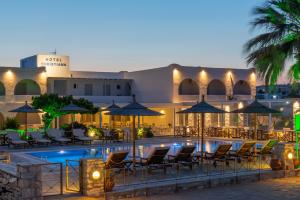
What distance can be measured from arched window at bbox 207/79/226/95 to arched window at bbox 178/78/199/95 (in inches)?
70.4

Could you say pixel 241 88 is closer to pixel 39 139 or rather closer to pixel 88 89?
pixel 88 89

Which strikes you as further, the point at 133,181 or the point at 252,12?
the point at 252,12

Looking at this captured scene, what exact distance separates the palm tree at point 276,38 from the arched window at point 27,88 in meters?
24.1

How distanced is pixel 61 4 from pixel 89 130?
25.9ft

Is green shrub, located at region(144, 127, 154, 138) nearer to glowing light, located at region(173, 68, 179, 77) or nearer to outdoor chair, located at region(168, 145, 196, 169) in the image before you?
glowing light, located at region(173, 68, 179, 77)

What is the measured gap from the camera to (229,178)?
12.2 meters

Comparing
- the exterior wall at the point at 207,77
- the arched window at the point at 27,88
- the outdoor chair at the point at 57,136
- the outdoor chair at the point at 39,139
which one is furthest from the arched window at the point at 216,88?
the outdoor chair at the point at 39,139

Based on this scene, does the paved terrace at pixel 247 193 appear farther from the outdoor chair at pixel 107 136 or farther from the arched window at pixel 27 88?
the arched window at pixel 27 88

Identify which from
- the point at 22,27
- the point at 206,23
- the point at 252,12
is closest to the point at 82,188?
the point at 252,12

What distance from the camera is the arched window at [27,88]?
3462 centimetres

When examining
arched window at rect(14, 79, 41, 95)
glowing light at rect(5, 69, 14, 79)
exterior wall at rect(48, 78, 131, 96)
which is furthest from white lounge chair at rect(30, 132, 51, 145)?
arched window at rect(14, 79, 41, 95)

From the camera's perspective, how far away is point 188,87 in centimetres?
3681

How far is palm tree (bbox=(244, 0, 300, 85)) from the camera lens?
13.3 m

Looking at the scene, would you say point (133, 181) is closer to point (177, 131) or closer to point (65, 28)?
point (177, 131)
